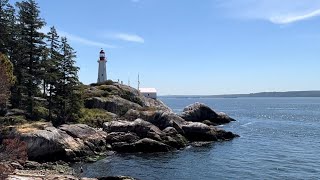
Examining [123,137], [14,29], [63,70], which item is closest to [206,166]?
[123,137]

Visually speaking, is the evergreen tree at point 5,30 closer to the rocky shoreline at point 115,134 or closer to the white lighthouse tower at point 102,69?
the rocky shoreline at point 115,134

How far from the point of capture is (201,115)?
85812 millimetres

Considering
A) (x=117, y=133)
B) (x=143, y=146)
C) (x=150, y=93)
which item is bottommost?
(x=143, y=146)

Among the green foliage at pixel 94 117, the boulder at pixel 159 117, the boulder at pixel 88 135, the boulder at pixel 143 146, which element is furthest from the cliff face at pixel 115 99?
the boulder at pixel 143 146

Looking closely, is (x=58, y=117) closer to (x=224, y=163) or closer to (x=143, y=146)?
(x=143, y=146)

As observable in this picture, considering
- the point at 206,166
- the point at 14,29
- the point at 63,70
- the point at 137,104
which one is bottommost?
the point at 206,166

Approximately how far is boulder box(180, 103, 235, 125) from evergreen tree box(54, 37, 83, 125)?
31.0 meters

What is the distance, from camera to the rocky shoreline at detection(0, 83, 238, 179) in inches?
1548

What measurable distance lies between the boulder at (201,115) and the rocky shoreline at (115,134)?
1178cm

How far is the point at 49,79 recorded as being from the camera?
173ft

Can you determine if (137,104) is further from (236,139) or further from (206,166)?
(206,166)

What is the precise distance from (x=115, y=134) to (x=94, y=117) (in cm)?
946

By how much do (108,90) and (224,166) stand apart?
38309mm

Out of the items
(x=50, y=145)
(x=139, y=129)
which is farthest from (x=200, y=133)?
(x=50, y=145)
